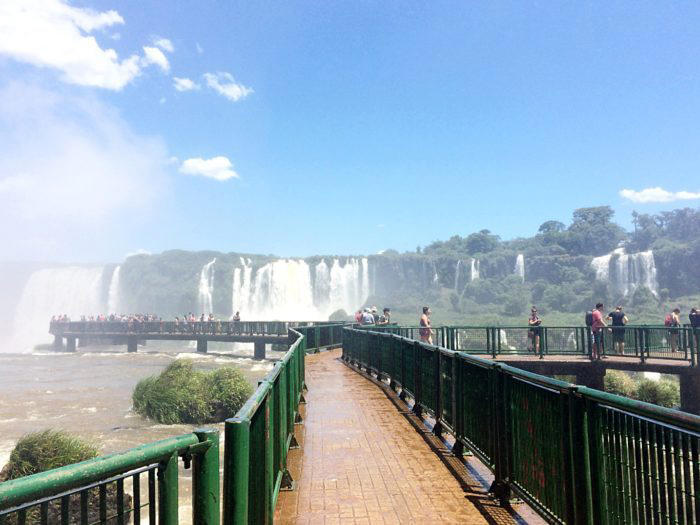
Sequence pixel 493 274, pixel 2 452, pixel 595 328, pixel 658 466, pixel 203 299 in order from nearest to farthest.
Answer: pixel 658 466, pixel 2 452, pixel 595 328, pixel 203 299, pixel 493 274

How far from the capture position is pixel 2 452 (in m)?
15.8

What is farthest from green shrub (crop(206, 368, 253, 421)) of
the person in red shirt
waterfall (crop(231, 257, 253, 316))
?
waterfall (crop(231, 257, 253, 316))

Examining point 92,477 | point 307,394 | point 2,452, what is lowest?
point 2,452

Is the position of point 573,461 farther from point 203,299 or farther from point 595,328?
point 203,299

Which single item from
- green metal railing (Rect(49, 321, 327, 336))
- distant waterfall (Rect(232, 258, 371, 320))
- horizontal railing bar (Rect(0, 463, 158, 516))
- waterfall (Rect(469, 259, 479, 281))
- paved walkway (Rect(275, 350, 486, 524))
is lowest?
paved walkway (Rect(275, 350, 486, 524))

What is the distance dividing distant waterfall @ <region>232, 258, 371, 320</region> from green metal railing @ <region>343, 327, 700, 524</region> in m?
71.5

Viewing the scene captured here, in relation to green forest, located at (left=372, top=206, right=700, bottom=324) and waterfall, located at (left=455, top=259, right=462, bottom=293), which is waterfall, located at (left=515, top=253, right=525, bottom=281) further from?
waterfall, located at (left=455, top=259, right=462, bottom=293)

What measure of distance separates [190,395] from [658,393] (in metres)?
18.7

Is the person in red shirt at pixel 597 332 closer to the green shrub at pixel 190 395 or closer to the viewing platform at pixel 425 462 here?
the viewing platform at pixel 425 462

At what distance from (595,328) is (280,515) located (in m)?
16.7

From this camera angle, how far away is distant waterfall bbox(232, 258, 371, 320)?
79.1 metres

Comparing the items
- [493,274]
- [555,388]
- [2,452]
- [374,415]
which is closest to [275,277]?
[493,274]

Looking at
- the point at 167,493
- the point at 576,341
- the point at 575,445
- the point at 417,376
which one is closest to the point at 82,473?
the point at 167,493

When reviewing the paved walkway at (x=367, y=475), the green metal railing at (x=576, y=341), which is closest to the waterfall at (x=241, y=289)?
the green metal railing at (x=576, y=341)
